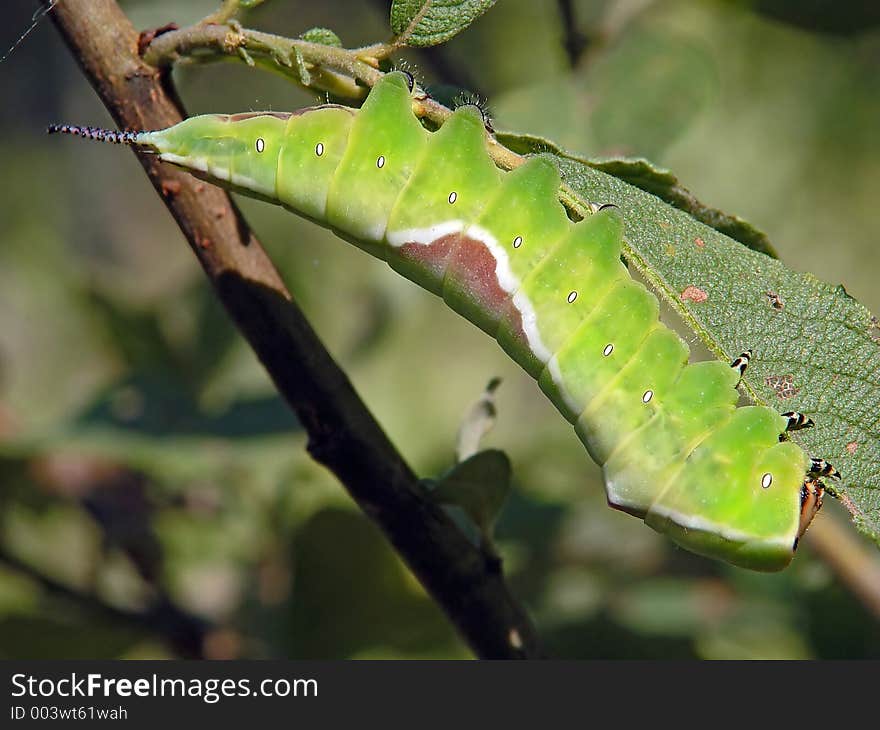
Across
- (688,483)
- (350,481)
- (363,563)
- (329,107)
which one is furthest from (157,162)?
(363,563)

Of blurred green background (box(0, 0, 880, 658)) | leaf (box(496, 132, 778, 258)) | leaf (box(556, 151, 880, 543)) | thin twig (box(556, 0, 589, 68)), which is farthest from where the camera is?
thin twig (box(556, 0, 589, 68))

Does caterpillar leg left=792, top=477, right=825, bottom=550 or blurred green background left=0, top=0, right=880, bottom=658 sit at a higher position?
blurred green background left=0, top=0, right=880, bottom=658

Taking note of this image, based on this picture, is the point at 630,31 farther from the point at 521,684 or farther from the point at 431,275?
the point at 521,684

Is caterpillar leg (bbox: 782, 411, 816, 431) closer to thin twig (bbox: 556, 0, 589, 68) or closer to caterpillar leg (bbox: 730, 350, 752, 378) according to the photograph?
caterpillar leg (bbox: 730, 350, 752, 378)

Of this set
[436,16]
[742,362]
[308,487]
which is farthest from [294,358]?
[308,487]

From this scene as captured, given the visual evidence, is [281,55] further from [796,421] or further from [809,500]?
[809,500]

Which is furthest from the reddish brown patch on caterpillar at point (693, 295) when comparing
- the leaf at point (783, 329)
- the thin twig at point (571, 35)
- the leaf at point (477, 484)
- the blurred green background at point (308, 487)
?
the thin twig at point (571, 35)

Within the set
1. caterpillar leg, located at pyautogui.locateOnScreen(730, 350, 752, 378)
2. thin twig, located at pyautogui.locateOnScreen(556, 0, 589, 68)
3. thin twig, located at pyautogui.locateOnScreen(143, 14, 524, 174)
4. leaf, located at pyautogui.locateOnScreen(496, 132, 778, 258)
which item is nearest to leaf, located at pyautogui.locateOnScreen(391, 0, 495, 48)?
thin twig, located at pyautogui.locateOnScreen(143, 14, 524, 174)
